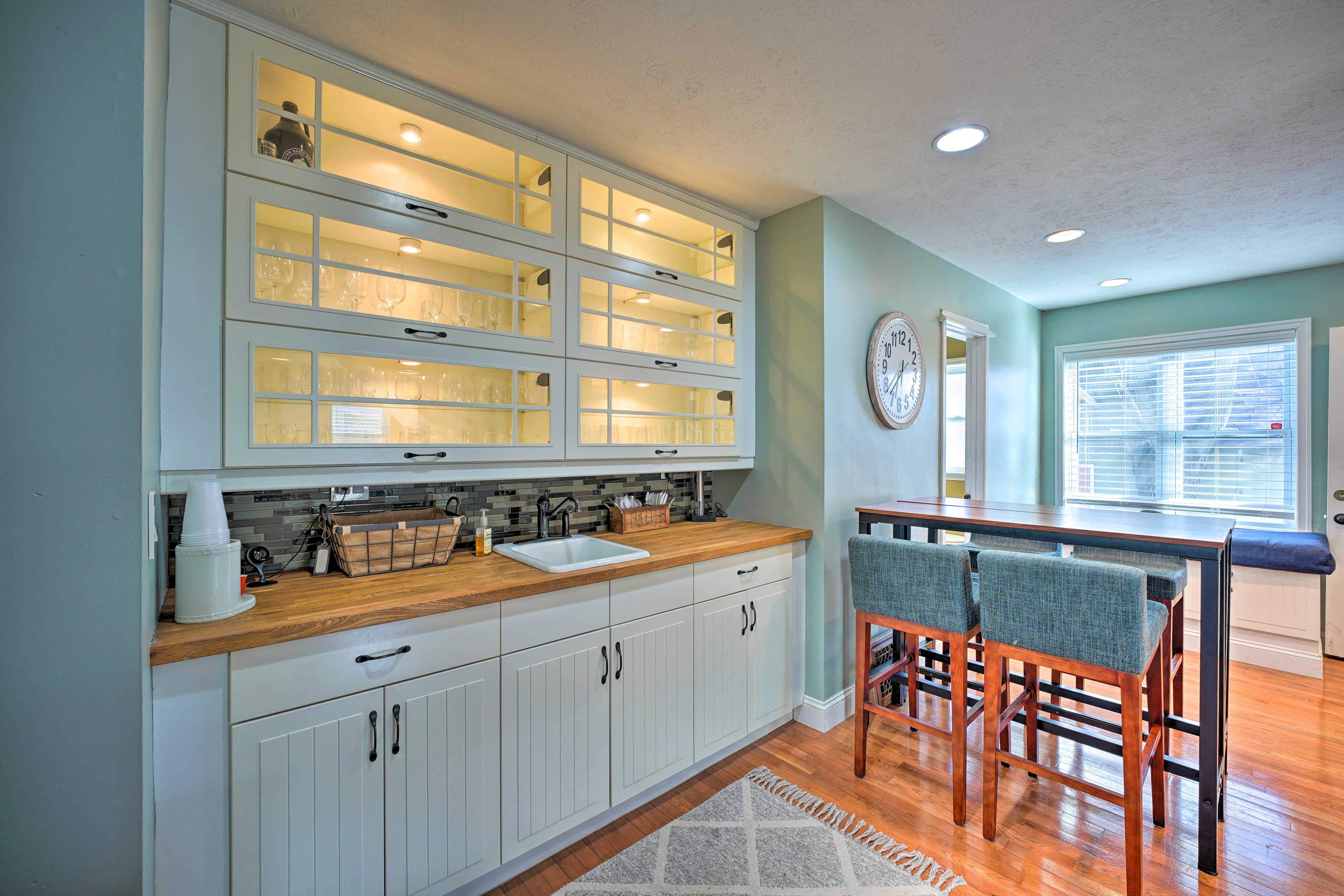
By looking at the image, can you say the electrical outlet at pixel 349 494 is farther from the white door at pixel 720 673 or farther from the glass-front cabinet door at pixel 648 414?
the white door at pixel 720 673

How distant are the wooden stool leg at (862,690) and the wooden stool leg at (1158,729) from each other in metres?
0.89

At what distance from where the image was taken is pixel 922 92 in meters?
1.80

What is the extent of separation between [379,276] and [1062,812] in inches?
117

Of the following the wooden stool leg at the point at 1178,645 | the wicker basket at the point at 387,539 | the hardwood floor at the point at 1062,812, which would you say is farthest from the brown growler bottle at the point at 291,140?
the wooden stool leg at the point at 1178,645

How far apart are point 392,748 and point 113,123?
147cm

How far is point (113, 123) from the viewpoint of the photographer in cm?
104

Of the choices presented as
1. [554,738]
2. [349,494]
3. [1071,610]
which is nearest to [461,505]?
[349,494]

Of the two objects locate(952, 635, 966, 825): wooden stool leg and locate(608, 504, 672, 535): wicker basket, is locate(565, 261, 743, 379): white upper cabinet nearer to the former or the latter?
locate(608, 504, 672, 535): wicker basket

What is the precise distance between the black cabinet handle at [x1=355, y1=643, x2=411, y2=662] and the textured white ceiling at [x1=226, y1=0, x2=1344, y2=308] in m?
1.68

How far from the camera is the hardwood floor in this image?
5.51 ft

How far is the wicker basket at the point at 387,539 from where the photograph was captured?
166 cm

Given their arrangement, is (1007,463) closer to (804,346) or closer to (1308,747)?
(1308,747)

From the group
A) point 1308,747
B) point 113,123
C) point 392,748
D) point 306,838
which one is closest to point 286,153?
point 113,123

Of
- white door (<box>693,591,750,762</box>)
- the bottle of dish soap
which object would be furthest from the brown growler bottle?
white door (<box>693,591,750,762</box>)
